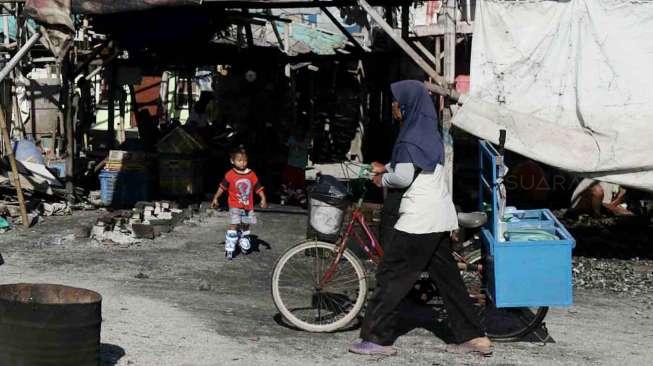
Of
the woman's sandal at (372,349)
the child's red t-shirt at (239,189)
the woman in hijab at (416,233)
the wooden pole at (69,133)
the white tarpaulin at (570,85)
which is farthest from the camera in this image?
the wooden pole at (69,133)

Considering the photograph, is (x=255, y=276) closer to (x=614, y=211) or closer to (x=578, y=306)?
(x=578, y=306)

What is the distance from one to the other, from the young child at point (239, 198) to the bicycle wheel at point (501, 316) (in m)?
3.23

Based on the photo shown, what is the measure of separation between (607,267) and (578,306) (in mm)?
1977

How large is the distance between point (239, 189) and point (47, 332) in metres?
5.26

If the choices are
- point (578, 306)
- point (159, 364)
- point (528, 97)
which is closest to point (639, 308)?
point (578, 306)

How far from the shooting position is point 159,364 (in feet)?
21.0

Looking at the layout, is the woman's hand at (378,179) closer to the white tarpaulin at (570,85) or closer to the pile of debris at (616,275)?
A: the white tarpaulin at (570,85)

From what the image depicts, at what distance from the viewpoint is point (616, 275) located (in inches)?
401

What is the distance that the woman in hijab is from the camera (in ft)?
21.8

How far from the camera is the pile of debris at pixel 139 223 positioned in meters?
11.2

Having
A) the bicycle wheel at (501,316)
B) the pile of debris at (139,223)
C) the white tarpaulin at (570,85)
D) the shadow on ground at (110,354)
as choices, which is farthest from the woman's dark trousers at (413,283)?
the pile of debris at (139,223)

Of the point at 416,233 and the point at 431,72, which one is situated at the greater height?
the point at 431,72

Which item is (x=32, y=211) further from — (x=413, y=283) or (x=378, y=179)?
(x=413, y=283)

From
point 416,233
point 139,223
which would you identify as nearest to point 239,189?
point 139,223
